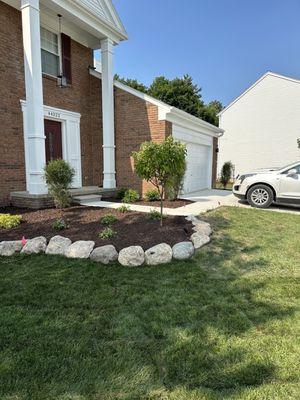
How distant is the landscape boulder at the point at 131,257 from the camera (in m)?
4.32

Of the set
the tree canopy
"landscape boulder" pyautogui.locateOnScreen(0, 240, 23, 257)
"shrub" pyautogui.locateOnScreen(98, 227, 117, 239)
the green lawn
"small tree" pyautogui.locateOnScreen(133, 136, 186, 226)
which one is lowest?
the green lawn

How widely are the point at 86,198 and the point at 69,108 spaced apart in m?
3.50

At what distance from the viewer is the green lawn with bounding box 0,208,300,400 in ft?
6.61

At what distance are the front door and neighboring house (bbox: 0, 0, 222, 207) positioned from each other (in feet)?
0.11

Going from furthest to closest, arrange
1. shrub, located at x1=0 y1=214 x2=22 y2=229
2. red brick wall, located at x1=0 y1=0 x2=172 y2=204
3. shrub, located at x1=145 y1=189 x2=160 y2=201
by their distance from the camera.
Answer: shrub, located at x1=145 y1=189 x2=160 y2=201, red brick wall, located at x1=0 y1=0 x2=172 y2=204, shrub, located at x1=0 y1=214 x2=22 y2=229

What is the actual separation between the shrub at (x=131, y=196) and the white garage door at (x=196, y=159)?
2.52 meters

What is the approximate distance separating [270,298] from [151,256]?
178 centimetres

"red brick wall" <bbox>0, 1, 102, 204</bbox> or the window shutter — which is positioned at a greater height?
the window shutter

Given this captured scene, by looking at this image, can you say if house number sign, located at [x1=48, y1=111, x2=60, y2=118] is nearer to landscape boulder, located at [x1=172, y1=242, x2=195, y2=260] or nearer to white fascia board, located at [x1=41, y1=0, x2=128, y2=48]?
white fascia board, located at [x1=41, y1=0, x2=128, y2=48]

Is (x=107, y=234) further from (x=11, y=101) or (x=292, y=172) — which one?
(x=292, y=172)

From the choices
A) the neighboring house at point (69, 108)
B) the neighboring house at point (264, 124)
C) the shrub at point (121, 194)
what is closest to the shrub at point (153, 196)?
the neighboring house at point (69, 108)

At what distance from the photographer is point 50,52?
9.37 metres

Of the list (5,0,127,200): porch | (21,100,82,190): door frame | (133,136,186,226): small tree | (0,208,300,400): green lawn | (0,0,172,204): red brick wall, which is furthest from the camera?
(21,100,82,190): door frame

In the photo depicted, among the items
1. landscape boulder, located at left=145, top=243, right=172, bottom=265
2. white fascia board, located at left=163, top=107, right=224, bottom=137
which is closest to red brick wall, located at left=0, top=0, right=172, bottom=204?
white fascia board, located at left=163, top=107, right=224, bottom=137
